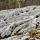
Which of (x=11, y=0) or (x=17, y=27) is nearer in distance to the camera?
(x=17, y=27)

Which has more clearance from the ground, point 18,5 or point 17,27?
point 17,27

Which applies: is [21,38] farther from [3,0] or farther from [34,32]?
[3,0]

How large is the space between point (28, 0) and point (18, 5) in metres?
0.29

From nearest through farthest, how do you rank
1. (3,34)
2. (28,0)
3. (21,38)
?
1. (21,38)
2. (3,34)
3. (28,0)

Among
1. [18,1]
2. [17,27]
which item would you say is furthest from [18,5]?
[17,27]

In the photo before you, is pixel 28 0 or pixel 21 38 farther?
pixel 28 0

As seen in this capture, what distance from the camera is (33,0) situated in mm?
3229

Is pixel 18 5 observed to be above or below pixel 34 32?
below

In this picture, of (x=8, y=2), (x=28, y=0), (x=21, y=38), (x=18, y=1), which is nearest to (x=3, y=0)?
(x=8, y=2)

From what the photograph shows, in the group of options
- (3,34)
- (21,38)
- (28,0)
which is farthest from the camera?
(28,0)

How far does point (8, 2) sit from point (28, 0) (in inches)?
21.3

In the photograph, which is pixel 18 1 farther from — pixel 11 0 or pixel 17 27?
pixel 17 27

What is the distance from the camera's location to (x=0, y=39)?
3.33ft

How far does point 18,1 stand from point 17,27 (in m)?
2.17
